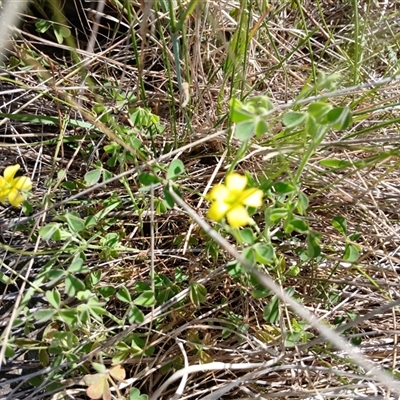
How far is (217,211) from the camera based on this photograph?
73cm

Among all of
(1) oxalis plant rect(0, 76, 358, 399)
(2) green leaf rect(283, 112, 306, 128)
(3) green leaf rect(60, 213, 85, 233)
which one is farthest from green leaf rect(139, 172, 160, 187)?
(2) green leaf rect(283, 112, 306, 128)

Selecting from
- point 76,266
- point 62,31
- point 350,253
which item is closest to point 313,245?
point 350,253

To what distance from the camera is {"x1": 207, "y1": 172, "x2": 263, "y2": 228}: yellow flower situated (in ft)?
2.39

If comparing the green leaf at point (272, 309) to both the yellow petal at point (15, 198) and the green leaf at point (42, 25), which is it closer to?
the yellow petal at point (15, 198)

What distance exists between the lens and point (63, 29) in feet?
4.58

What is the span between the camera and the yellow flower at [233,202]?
73 cm

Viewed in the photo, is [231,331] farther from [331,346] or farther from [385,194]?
[385,194]

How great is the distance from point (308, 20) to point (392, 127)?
0.47 meters

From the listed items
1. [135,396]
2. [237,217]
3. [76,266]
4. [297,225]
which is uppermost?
[237,217]

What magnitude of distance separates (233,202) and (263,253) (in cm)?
17

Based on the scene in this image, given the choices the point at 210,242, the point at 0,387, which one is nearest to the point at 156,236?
the point at 210,242

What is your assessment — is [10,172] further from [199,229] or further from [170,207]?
[199,229]

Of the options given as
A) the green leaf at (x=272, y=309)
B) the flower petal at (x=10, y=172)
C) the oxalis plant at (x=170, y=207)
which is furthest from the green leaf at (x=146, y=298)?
the flower petal at (x=10, y=172)

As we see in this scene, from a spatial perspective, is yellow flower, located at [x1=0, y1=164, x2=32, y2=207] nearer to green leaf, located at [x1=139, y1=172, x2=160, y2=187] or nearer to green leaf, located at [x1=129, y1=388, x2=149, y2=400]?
green leaf, located at [x1=139, y1=172, x2=160, y2=187]
